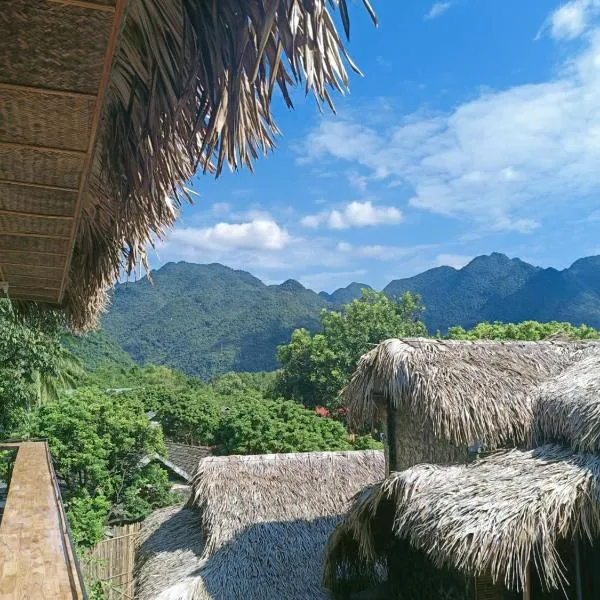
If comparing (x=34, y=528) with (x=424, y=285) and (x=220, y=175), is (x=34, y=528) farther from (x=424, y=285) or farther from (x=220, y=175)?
(x=424, y=285)

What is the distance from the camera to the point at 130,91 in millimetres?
1984

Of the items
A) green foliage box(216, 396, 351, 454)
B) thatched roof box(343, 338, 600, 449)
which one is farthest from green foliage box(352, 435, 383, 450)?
thatched roof box(343, 338, 600, 449)

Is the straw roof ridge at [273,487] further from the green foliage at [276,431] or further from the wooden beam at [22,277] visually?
the green foliage at [276,431]

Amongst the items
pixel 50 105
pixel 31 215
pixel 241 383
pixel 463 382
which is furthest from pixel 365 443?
pixel 241 383

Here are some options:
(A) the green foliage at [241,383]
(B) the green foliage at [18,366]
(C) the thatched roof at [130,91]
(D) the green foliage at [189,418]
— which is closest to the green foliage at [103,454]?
(B) the green foliage at [18,366]

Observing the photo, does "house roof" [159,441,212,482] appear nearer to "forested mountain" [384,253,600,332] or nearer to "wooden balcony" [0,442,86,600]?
"wooden balcony" [0,442,86,600]

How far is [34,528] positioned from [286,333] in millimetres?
66529

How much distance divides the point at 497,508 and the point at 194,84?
12.9 feet

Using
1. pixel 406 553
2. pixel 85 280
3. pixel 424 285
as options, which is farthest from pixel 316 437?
pixel 424 285

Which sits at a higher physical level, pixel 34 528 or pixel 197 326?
pixel 197 326

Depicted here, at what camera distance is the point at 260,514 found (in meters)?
8.41

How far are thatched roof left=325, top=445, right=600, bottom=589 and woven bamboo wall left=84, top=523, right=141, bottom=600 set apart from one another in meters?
4.80

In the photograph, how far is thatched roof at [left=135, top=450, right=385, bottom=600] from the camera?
23.5 ft

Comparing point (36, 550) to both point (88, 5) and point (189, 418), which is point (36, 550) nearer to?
point (88, 5)
